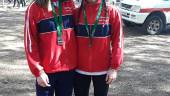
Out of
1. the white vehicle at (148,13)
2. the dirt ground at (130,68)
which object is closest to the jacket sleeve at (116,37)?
the dirt ground at (130,68)

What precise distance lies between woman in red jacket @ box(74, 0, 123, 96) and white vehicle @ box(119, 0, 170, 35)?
28.5 feet

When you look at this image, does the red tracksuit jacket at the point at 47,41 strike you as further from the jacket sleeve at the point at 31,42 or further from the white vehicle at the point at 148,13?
the white vehicle at the point at 148,13

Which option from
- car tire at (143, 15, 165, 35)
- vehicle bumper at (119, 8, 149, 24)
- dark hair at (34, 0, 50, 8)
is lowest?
car tire at (143, 15, 165, 35)

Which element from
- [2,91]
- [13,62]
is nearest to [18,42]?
[13,62]

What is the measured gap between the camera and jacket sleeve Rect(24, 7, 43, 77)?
3241mm

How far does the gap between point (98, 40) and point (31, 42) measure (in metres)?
0.63

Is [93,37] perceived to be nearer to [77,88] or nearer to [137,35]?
[77,88]

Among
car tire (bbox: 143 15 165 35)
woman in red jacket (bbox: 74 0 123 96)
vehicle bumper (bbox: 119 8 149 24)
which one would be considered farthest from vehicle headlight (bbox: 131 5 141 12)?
woman in red jacket (bbox: 74 0 123 96)

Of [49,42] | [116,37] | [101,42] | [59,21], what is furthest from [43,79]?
[116,37]

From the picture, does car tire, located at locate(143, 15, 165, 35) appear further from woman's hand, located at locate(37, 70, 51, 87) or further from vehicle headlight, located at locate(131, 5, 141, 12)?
woman's hand, located at locate(37, 70, 51, 87)

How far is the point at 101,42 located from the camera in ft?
11.4

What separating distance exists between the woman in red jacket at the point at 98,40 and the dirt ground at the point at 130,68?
8.27 ft

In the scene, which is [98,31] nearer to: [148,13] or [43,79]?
[43,79]

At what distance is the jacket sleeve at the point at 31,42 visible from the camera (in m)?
3.24
